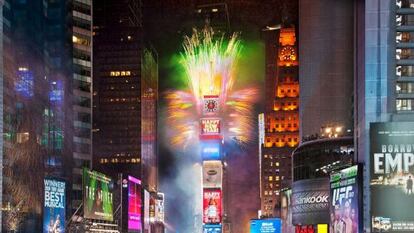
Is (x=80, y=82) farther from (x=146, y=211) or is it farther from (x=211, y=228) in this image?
(x=211, y=228)

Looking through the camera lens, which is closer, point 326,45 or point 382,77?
point 382,77

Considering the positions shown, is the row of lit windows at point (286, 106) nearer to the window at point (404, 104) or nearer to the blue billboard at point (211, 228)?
the blue billboard at point (211, 228)

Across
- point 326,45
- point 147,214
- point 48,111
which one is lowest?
point 147,214

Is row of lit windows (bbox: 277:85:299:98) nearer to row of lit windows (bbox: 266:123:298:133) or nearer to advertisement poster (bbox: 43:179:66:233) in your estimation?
row of lit windows (bbox: 266:123:298:133)

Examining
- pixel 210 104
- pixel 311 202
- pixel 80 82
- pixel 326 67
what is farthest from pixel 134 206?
pixel 311 202

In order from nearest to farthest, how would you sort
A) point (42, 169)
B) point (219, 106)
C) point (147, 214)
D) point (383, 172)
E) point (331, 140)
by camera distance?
point (383, 172)
point (331, 140)
point (42, 169)
point (219, 106)
point (147, 214)

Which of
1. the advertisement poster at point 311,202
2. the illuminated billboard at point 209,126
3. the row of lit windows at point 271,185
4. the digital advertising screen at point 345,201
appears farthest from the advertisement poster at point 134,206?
the digital advertising screen at point 345,201

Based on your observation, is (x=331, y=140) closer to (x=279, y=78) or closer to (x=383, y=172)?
(x=383, y=172)

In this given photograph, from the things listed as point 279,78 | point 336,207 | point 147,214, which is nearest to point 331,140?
point 336,207
